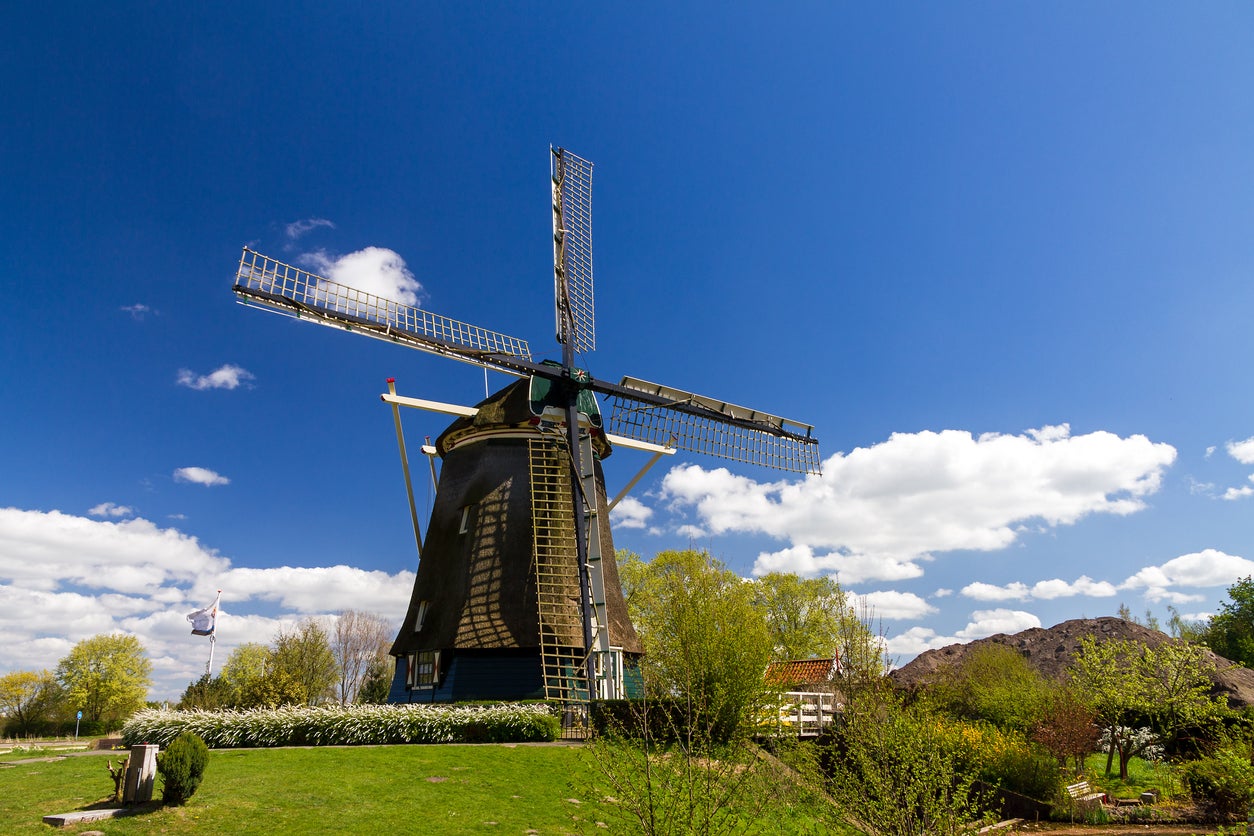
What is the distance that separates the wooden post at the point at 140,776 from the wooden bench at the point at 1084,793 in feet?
63.3

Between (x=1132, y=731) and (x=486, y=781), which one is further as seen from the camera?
(x=1132, y=731)

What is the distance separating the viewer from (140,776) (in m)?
10.4

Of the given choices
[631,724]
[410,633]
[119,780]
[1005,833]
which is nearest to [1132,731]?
[1005,833]

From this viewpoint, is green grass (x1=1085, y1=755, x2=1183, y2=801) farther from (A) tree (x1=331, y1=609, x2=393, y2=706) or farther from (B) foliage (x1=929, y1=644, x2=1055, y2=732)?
(A) tree (x1=331, y1=609, x2=393, y2=706)

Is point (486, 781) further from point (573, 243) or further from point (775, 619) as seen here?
point (775, 619)

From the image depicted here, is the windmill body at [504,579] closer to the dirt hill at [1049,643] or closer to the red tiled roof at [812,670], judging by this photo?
the red tiled roof at [812,670]

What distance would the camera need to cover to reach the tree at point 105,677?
5538 cm

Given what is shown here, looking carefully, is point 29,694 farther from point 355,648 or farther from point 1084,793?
point 1084,793

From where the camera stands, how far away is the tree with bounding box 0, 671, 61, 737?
55500 mm

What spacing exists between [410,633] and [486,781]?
972 centimetres

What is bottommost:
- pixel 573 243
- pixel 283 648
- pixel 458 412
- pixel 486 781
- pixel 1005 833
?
pixel 1005 833

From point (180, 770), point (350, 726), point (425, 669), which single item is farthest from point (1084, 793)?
point (180, 770)

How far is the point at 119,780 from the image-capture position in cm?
1055

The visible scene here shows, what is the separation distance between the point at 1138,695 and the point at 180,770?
30059 mm
